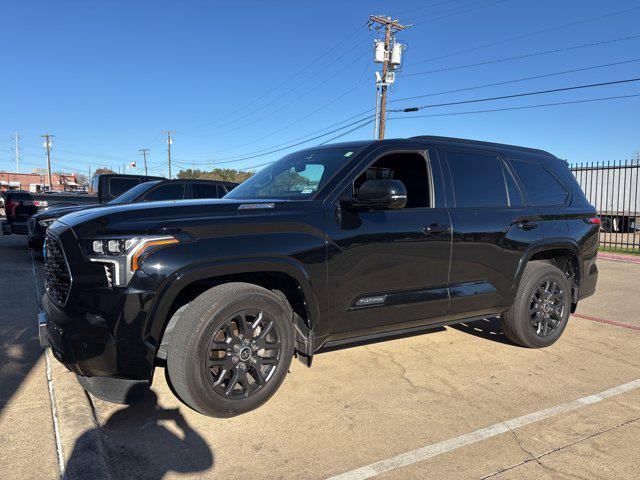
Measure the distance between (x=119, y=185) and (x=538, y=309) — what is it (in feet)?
33.4

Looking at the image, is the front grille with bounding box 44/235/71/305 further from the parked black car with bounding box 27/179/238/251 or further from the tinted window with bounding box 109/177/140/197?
the tinted window with bounding box 109/177/140/197

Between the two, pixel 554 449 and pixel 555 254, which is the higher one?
pixel 555 254

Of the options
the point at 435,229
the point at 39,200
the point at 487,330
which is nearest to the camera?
the point at 435,229

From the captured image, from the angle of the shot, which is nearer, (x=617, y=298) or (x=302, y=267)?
(x=302, y=267)

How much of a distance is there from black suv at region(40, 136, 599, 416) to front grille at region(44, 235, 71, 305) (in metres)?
0.02

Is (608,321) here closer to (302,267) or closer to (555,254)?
(555,254)

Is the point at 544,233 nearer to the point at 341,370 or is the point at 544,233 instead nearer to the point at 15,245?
the point at 341,370

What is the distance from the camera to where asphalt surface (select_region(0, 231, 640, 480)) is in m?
2.74

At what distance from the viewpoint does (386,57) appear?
975 inches

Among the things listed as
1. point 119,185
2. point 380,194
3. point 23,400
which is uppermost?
point 119,185

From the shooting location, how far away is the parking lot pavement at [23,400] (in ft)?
8.70

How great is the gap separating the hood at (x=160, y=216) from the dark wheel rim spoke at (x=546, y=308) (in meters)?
3.00

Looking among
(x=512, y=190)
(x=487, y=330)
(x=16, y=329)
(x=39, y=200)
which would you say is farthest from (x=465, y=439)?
(x=39, y=200)

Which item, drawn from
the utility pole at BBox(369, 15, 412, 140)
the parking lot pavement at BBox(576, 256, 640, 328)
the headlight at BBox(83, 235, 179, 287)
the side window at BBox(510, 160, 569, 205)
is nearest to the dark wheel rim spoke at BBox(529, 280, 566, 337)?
the side window at BBox(510, 160, 569, 205)
